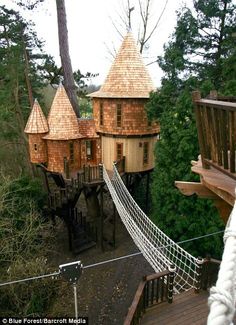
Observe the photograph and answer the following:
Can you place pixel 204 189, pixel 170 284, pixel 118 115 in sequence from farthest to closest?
1. pixel 118 115
2. pixel 170 284
3. pixel 204 189

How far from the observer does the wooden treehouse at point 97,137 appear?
9398mm

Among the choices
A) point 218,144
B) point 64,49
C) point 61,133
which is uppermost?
point 64,49

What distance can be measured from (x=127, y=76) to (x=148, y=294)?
7320 millimetres

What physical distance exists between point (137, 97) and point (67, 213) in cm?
495

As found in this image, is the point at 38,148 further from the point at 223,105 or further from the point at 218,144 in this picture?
the point at 223,105

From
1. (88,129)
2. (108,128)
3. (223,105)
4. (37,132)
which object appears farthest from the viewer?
(88,129)

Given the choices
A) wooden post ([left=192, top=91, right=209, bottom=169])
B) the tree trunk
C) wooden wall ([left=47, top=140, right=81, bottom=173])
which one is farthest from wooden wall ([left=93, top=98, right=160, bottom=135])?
wooden post ([left=192, top=91, right=209, bottom=169])

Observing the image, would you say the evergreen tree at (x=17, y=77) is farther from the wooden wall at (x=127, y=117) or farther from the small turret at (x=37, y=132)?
the wooden wall at (x=127, y=117)

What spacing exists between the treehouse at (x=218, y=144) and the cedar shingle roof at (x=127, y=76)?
7306mm

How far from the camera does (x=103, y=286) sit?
27.2 feet

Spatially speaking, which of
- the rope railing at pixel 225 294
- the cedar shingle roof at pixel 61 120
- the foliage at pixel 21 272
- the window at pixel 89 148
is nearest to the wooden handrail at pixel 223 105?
the rope railing at pixel 225 294

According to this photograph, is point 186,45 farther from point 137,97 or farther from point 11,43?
point 11,43

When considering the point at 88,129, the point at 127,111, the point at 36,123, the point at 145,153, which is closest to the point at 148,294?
the point at 127,111

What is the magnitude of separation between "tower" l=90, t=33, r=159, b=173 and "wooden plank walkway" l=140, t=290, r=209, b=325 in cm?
629
